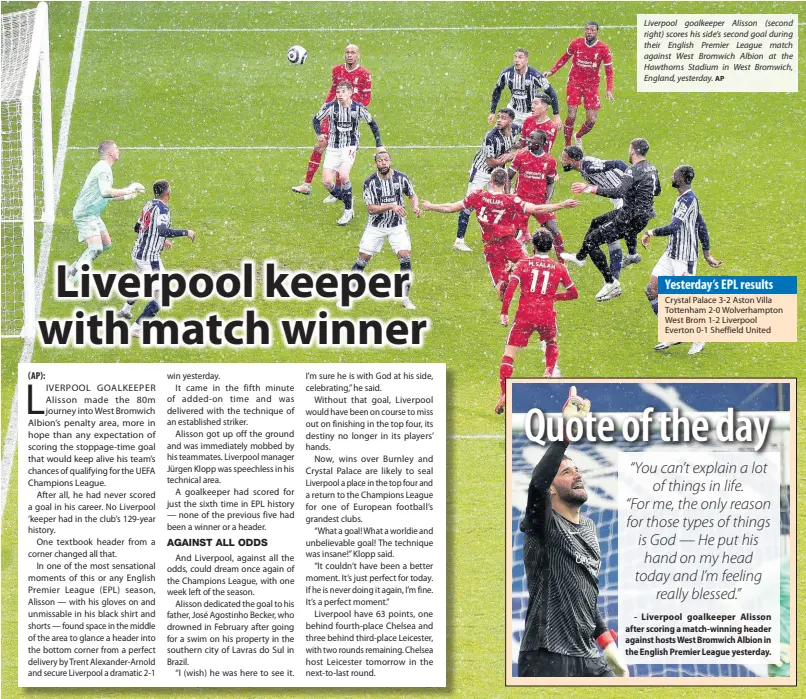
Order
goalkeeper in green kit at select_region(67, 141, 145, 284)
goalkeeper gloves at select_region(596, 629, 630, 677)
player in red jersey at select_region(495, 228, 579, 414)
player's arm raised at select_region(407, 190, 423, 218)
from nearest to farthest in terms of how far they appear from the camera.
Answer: goalkeeper gloves at select_region(596, 629, 630, 677), player in red jersey at select_region(495, 228, 579, 414), player's arm raised at select_region(407, 190, 423, 218), goalkeeper in green kit at select_region(67, 141, 145, 284)

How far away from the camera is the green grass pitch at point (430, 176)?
62.7ft

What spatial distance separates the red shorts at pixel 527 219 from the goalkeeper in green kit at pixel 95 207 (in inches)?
211

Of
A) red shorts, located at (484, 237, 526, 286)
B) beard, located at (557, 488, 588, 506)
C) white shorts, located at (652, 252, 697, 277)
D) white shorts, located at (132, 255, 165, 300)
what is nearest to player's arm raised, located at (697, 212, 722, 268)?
white shorts, located at (652, 252, 697, 277)

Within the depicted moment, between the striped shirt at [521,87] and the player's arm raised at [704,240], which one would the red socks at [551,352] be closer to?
the player's arm raised at [704,240]

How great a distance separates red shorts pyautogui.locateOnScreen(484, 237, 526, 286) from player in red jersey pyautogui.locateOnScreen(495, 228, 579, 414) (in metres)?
1.12

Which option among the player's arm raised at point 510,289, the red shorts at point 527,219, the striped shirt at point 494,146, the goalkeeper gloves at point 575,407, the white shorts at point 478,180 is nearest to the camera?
the goalkeeper gloves at point 575,407

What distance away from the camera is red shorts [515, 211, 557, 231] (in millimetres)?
21094

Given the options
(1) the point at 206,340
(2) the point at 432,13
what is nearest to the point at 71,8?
(2) the point at 432,13

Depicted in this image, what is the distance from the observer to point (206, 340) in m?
19.7

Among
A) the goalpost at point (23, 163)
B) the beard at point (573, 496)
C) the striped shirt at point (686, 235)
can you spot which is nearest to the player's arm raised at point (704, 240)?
the striped shirt at point (686, 235)

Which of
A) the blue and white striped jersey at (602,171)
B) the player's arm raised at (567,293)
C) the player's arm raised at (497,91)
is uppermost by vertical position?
the player's arm raised at (497,91)

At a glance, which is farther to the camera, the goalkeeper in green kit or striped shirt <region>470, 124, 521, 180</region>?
striped shirt <region>470, 124, 521, 180</region>

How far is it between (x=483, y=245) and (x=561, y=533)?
629cm

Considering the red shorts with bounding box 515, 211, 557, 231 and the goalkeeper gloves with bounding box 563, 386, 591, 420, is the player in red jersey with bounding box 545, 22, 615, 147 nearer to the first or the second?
the red shorts with bounding box 515, 211, 557, 231
